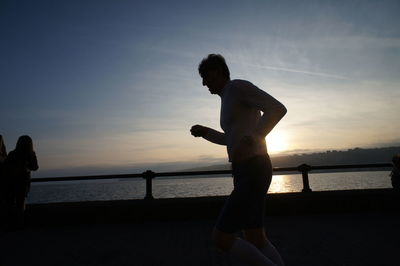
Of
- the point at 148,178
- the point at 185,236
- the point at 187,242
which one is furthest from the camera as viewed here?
the point at 148,178

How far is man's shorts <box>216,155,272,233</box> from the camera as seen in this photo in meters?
2.03

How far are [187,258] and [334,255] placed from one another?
1.78 m

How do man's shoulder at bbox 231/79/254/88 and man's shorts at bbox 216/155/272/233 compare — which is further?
man's shoulder at bbox 231/79/254/88

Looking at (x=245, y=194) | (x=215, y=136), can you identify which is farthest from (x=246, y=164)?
(x=215, y=136)

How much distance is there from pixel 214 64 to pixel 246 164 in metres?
0.82

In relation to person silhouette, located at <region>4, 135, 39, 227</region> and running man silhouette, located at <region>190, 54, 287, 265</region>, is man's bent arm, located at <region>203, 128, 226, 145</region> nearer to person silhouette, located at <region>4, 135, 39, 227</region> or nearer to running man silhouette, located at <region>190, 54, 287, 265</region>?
running man silhouette, located at <region>190, 54, 287, 265</region>

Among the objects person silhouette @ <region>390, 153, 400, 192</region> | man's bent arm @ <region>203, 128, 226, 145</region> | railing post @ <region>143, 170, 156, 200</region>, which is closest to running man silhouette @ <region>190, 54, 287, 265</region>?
man's bent arm @ <region>203, 128, 226, 145</region>

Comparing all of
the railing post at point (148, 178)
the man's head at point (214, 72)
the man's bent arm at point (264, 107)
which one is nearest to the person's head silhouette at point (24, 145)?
the railing post at point (148, 178)

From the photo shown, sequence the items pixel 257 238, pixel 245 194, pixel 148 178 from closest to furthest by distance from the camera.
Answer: pixel 245 194 → pixel 257 238 → pixel 148 178

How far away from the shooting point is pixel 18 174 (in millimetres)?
5598

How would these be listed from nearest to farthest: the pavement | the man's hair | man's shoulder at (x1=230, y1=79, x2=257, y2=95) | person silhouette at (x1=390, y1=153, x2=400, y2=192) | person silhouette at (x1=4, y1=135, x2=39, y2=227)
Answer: man's shoulder at (x1=230, y1=79, x2=257, y2=95), the man's hair, the pavement, person silhouette at (x1=4, y1=135, x2=39, y2=227), person silhouette at (x1=390, y1=153, x2=400, y2=192)

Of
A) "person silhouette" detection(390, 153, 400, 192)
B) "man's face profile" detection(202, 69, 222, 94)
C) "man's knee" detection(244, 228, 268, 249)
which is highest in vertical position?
"man's face profile" detection(202, 69, 222, 94)

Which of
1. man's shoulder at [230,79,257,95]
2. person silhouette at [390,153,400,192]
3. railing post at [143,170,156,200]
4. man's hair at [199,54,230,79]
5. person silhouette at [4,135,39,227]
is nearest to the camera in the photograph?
man's shoulder at [230,79,257,95]

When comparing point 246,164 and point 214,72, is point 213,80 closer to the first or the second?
point 214,72
